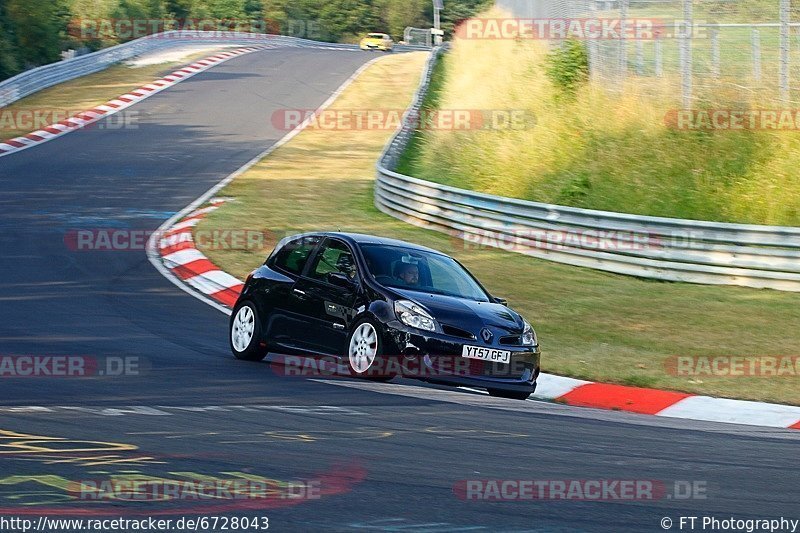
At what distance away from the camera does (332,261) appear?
39.0ft

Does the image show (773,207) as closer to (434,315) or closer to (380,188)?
(380,188)

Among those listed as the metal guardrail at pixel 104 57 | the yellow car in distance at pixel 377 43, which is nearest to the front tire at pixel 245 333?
the metal guardrail at pixel 104 57

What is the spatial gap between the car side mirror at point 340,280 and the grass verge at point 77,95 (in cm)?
2396

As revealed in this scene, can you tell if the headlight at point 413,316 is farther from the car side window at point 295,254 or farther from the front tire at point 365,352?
the car side window at point 295,254

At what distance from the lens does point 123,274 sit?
17.8 m

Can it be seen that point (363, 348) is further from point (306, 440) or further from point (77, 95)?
point (77, 95)

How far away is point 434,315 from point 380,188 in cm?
1467

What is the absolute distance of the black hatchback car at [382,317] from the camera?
10.5m

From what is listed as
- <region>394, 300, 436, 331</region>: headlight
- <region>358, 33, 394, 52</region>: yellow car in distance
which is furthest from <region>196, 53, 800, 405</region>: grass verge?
<region>358, 33, 394, 52</region>: yellow car in distance

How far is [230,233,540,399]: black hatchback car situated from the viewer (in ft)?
34.6

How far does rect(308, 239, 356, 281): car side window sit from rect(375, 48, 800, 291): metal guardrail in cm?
728

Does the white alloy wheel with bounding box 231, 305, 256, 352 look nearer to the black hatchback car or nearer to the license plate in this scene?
the black hatchback car

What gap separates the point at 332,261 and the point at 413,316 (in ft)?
5.05

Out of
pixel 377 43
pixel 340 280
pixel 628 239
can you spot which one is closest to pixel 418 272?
pixel 340 280
